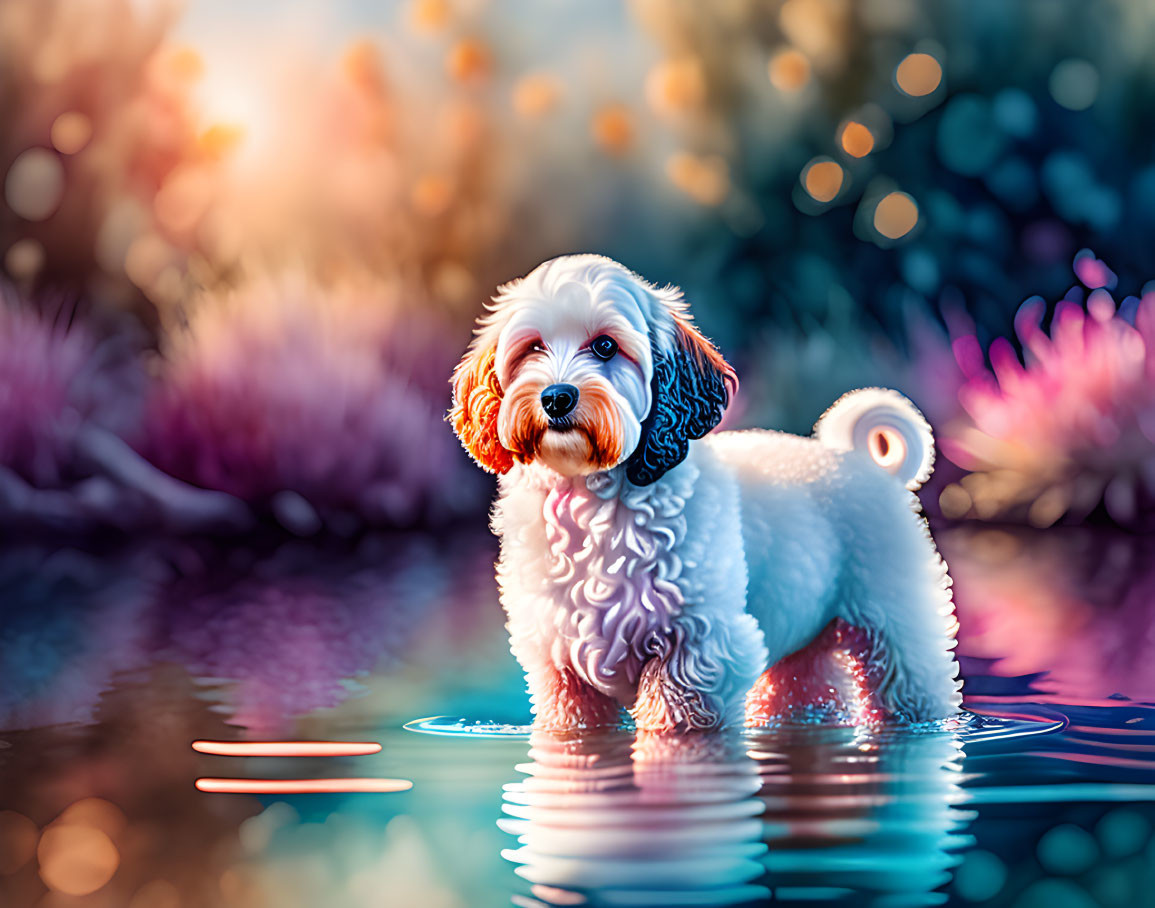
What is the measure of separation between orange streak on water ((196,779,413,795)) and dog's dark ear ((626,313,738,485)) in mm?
777

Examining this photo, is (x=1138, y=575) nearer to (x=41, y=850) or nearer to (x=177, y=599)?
(x=177, y=599)

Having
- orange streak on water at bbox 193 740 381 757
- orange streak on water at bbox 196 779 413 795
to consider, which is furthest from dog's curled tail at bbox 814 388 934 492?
orange streak on water at bbox 196 779 413 795

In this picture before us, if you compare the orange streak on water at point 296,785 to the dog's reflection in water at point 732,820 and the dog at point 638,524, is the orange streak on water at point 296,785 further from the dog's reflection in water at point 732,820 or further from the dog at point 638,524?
the dog at point 638,524

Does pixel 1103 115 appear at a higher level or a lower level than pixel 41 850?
higher

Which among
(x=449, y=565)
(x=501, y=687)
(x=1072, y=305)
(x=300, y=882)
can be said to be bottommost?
(x=300, y=882)

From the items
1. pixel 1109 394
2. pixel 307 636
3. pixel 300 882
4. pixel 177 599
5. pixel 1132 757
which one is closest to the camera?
pixel 300 882

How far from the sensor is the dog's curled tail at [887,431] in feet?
10.8

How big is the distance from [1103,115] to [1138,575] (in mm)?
3558

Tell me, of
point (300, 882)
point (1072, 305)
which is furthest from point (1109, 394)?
point (300, 882)

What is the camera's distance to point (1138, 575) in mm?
5504

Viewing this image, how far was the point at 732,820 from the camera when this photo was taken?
1.91m

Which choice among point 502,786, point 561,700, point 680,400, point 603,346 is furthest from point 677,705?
point 603,346

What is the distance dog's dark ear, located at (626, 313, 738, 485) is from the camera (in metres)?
2.58

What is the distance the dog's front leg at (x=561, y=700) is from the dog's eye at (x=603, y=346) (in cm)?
68
